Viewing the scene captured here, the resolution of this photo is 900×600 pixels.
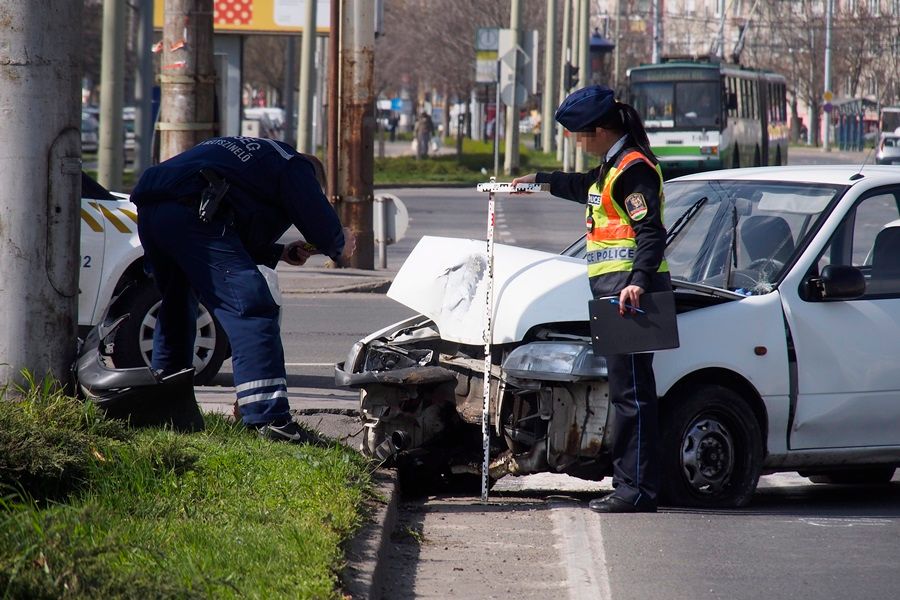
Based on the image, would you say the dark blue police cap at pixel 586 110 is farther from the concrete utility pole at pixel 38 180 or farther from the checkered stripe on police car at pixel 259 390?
the concrete utility pole at pixel 38 180

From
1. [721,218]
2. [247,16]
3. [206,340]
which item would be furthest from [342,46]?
[247,16]

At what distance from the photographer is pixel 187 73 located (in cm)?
1017

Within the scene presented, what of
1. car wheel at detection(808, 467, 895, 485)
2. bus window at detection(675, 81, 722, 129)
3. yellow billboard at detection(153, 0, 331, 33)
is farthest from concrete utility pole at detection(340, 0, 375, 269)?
bus window at detection(675, 81, 722, 129)

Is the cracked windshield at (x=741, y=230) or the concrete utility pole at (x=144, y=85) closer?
the cracked windshield at (x=741, y=230)

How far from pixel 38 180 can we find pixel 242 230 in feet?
2.91

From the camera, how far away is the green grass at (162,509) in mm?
3762

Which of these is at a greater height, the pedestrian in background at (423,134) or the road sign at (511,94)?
the road sign at (511,94)

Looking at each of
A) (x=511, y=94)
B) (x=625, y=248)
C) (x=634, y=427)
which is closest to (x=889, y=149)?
(x=511, y=94)

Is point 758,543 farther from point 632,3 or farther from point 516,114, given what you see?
point 632,3

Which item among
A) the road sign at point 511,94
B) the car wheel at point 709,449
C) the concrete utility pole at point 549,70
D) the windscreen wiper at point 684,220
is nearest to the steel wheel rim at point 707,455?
the car wheel at point 709,449

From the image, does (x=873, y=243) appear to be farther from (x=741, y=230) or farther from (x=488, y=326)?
(x=488, y=326)

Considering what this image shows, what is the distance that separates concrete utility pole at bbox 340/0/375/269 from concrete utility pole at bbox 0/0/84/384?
1000 cm

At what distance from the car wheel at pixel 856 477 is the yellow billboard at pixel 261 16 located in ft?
88.9

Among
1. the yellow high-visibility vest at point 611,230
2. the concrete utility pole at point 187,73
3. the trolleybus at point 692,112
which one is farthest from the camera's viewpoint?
the trolleybus at point 692,112
